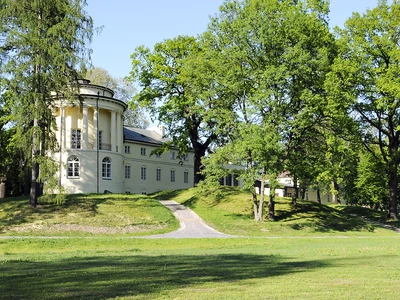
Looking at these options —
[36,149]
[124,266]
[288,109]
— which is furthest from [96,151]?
[124,266]

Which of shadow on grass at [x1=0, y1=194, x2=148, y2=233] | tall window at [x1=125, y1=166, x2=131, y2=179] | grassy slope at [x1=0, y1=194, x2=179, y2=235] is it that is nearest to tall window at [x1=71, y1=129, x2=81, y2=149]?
shadow on grass at [x1=0, y1=194, x2=148, y2=233]

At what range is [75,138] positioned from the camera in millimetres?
47875

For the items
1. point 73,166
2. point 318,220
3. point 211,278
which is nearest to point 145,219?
point 318,220

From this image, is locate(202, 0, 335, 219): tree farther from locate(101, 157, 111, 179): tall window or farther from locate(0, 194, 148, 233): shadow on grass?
locate(101, 157, 111, 179): tall window

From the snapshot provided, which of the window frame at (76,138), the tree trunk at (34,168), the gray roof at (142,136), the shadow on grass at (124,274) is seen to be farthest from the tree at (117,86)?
→ the shadow on grass at (124,274)

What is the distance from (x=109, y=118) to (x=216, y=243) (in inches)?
1155

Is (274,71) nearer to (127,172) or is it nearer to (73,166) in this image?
(73,166)

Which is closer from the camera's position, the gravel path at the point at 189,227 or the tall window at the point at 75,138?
the gravel path at the point at 189,227

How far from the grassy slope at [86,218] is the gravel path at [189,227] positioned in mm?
915

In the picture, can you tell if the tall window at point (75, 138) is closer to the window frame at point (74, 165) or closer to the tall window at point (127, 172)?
the window frame at point (74, 165)

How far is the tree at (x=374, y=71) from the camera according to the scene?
35.4m

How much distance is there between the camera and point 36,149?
30.9 metres

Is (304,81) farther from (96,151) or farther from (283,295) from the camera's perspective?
(283,295)

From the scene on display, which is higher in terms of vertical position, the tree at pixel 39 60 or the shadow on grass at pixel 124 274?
the tree at pixel 39 60
